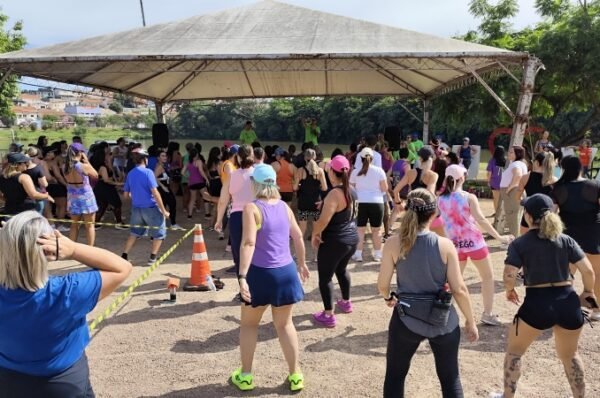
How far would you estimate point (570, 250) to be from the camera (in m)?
2.98

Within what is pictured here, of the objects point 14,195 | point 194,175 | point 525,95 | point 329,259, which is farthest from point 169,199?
point 525,95

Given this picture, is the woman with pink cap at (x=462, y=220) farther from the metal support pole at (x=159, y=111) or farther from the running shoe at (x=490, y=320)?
the metal support pole at (x=159, y=111)

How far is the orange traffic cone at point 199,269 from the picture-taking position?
19.3 feet

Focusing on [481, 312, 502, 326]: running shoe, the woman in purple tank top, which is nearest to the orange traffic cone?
the woman in purple tank top

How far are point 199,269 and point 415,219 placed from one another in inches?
152

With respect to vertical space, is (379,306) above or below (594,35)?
below

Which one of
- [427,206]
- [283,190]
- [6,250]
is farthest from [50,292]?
[283,190]

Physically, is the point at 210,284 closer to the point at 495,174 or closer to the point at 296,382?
the point at 296,382

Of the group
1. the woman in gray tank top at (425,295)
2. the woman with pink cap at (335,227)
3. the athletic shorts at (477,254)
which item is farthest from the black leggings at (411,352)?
the athletic shorts at (477,254)

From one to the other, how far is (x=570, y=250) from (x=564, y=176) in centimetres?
163

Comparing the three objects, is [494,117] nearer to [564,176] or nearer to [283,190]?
[283,190]

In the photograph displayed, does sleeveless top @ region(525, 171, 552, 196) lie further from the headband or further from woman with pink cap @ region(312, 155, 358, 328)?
the headband

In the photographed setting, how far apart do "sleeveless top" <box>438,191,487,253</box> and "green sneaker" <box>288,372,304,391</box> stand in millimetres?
1961

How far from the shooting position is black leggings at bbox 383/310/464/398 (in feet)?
8.74
